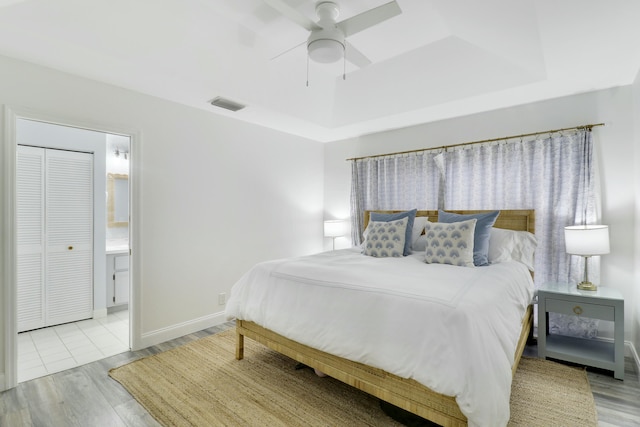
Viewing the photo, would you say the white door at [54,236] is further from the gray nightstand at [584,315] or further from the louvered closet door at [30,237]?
the gray nightstand at [584,315]

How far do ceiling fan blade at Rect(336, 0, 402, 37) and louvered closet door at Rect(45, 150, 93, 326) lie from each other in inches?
134

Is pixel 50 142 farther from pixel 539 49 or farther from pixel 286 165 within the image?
pixel 539 49

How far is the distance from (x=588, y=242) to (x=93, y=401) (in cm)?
379

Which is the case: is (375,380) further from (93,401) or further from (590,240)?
(590,240)

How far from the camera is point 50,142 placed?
3389 millimetres

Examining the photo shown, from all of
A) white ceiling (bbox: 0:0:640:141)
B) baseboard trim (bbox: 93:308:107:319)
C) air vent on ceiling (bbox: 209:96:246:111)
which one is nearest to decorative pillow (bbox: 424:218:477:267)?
white ceiling (bbox: 0:0:640:141)

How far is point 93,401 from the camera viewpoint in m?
2.06

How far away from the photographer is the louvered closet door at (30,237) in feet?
10.6

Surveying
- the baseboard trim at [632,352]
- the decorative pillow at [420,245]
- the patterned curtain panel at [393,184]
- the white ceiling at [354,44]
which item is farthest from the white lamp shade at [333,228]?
the baseboard trim at [632,352]

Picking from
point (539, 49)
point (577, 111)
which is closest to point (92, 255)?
point (539, 49)

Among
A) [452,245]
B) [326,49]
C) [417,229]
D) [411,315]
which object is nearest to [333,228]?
[417,229]

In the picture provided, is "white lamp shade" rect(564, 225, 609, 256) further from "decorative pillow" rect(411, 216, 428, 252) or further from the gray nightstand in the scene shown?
"decorative pillow" rect(411, 216, 428, 252)

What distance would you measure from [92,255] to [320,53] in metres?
3.55

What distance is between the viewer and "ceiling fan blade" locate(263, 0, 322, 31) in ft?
5.47
